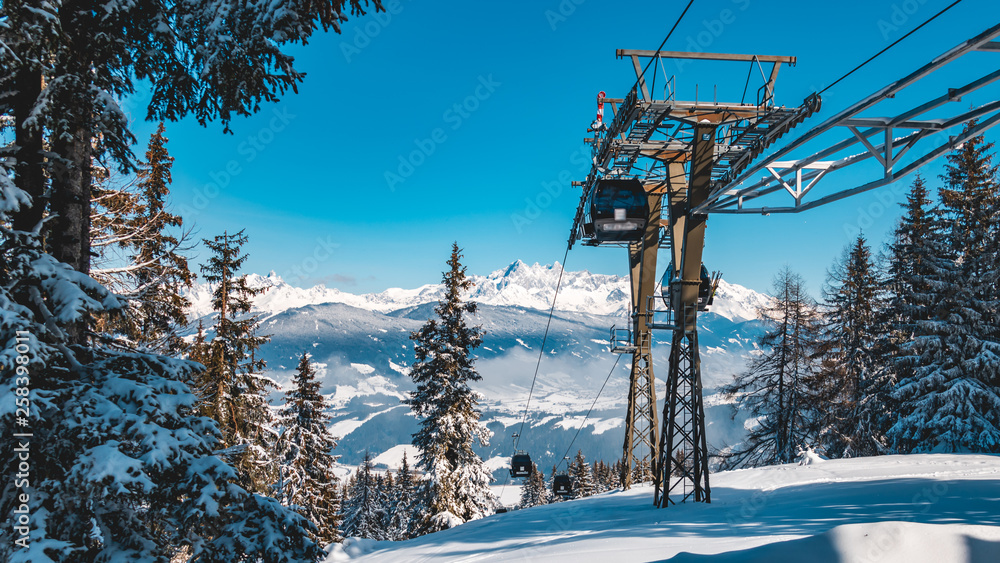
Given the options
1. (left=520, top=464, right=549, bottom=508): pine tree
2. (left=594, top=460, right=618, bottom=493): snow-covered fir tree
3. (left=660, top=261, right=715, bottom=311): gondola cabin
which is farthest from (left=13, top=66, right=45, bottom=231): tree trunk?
(left=594, top=460, right=618, bottom=493): snow-covered fir tree

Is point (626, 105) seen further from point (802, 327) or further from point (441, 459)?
point (802, 327)

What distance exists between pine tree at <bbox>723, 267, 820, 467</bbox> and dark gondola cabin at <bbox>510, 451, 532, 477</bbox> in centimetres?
1126

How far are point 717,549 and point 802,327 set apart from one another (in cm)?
2336

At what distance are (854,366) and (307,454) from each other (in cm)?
2658

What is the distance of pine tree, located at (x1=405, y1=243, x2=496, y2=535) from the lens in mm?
21828

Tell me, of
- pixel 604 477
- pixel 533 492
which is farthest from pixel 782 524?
pixel 604 477

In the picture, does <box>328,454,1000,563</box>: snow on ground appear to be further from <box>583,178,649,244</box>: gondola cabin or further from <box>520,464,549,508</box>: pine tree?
<box>520,464,549,508</box>: pine tree

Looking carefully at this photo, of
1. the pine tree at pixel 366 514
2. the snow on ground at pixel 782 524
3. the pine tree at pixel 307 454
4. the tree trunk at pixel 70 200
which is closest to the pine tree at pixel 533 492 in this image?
the pine tree at pixel 366 514

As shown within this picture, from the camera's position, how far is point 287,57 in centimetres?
495

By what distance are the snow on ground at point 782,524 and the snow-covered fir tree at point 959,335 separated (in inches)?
195

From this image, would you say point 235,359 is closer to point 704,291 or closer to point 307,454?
point 307,454

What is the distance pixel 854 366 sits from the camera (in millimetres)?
24922

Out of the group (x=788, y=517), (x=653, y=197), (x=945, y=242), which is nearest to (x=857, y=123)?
(x=788, y=517)

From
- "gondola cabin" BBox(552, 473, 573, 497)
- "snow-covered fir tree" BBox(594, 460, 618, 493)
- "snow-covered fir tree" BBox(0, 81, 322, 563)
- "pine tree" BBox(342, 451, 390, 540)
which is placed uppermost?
"snow-covered fir tree" BBox(0, 81, 322, 563)
